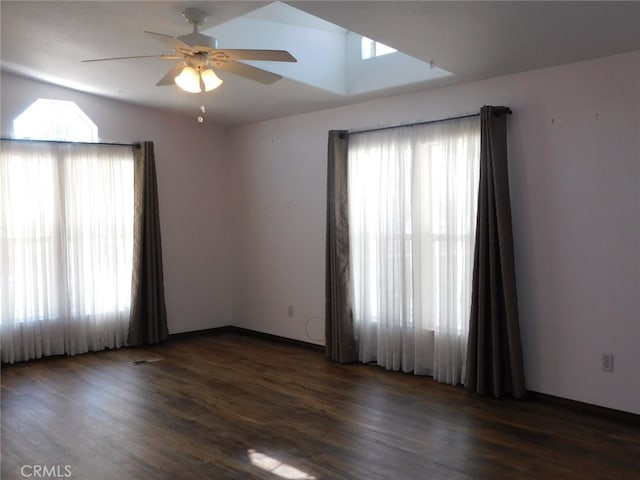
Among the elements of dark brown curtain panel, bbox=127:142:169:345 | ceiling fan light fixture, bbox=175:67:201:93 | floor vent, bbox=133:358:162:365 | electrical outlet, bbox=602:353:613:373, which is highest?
ceiling fan light fixture, bbox=175:67:201:93

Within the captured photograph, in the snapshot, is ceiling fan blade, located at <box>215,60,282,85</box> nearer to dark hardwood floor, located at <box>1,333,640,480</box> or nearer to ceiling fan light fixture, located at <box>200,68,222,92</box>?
ceiling fan light fixture, located at <box>200,68,222,92</box>

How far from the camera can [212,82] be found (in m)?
3.21

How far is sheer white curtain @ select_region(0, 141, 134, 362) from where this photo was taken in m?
5.13

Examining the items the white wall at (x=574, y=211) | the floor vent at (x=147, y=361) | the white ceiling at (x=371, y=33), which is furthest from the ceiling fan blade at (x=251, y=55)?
the floor vent at (x=147, y=361)

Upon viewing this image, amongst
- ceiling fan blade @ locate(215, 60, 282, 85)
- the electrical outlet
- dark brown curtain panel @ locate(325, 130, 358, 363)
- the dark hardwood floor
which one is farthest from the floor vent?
the electrical outlet

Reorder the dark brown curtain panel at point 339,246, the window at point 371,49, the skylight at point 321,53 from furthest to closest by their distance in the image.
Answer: the dark brown curtain panel at point 339,246 → the window at point 371,49 → the skylight at point 321,53

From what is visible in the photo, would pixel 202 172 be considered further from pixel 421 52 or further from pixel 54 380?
pixel 421 52

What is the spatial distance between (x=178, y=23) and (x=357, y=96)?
1.93 m

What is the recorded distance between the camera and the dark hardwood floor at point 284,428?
2.97 meters

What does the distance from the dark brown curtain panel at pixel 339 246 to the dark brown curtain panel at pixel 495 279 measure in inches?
54.0

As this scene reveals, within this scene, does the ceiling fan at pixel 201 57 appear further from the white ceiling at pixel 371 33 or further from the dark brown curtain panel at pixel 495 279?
the dark brown curtain panel at pixel 495 279

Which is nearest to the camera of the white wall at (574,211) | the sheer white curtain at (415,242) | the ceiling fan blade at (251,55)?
the ceiling fan blade at (251,55)

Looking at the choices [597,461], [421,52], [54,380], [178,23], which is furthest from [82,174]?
[597,461]

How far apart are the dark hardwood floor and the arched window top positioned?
2.29 metres
